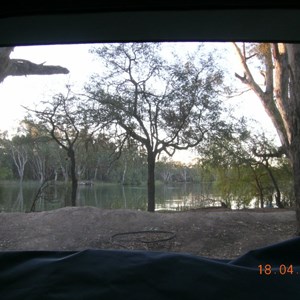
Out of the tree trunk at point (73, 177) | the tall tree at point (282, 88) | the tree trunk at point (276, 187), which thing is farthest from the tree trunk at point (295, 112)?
the tree trunk at point (73, 177)

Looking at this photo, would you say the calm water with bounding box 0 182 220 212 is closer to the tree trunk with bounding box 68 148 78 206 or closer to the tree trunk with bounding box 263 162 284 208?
the tree trunk with bounding box 68 148 78 206

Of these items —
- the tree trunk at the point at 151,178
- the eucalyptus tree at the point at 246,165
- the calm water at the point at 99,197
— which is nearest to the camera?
the calm water at the point at 99,197

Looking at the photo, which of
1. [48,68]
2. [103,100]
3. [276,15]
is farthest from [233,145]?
[276,15]

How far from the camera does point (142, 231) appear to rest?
2.72 m

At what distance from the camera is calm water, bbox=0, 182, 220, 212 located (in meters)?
2.96

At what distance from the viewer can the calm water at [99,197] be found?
9.71ft

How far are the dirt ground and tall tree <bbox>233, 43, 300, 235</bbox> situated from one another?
48cm

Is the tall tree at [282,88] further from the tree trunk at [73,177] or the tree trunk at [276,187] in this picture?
the tree trunk at [73,177]

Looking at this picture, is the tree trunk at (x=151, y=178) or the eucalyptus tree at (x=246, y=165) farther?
the eucalyptus tree at (x=246, y=165)

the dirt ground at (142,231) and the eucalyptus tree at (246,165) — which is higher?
the eucalyptus tree at (246,165)

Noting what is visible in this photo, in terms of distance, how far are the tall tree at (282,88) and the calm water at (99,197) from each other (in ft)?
3.48
